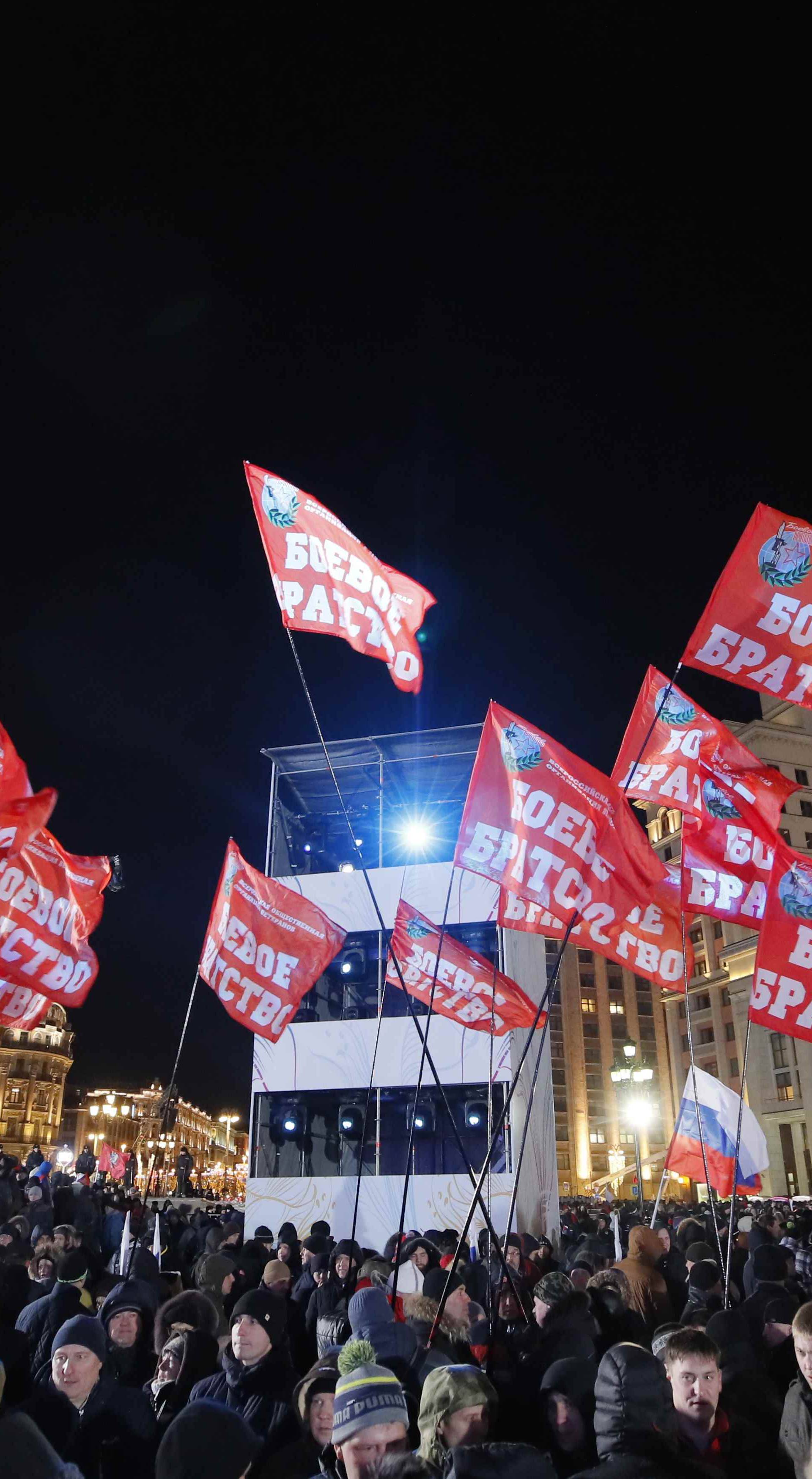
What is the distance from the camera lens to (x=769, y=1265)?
31.6 ft

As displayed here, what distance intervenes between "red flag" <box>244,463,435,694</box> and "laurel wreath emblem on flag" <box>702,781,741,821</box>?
13.7ft

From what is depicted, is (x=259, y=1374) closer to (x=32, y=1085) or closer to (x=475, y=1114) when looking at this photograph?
(x=475, y=1114)


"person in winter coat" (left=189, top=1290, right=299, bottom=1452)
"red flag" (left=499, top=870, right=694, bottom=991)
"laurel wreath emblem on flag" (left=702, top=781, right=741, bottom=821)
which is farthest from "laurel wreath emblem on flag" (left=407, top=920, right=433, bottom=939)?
"person in winter coat" (left=189, top=1290, right=299, bottom=1452)

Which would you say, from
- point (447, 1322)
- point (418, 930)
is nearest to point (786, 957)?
point (447, 1322)

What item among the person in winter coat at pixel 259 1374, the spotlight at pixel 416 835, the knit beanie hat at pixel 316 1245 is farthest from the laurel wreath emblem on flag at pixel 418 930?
the spotlight at pixel 416 835

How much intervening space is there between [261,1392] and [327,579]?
6561mm

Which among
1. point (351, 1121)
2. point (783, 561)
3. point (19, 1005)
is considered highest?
point (783, 561)

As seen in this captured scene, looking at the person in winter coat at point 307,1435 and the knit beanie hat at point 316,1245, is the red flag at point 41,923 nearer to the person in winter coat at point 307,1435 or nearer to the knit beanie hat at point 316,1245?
the knit beanie hat at point 316,1245

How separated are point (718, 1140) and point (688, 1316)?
9.42 m

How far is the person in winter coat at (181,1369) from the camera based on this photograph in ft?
18.8

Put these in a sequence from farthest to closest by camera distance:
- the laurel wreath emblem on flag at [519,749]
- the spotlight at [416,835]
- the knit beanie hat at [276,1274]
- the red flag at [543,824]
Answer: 1. the spotlight at [416,835]
2. the laurel wreath emblem on flag at [519,749]
3. the red flag at [543,824]
4. the knit beanie hat at [276,1274]

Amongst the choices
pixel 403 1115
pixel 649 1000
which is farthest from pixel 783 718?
pixel 403 1115

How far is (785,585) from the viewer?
10.4 meters

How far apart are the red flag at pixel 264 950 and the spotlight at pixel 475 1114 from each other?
37.8 feet
